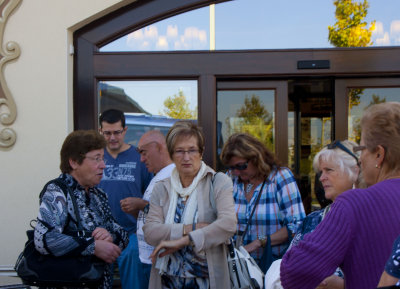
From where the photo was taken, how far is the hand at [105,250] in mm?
2357

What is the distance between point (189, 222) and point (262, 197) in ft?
2.62

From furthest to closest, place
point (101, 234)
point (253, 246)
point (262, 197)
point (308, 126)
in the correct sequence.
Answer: point (308, 126) < point (262, 197) < point (253, 246) < point (101, 234)

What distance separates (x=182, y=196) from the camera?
8.34 ft

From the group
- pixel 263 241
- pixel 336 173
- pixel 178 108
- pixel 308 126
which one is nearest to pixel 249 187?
pixel 263 241

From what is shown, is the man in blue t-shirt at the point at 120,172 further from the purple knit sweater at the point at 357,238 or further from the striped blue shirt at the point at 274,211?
the purple knit sweater at the point at 357,238

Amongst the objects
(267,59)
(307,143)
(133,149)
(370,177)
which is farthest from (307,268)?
(307,143)

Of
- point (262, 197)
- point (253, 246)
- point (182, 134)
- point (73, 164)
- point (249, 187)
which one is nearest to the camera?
point (73, 164)

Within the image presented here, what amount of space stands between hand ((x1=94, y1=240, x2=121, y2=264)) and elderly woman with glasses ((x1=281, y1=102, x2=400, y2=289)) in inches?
46.6

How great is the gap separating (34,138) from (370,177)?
130 inches

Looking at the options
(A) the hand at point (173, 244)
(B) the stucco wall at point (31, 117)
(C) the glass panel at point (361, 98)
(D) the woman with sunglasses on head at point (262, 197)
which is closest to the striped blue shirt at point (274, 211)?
(D) the woman with sunglasses on head at point (262, 197)

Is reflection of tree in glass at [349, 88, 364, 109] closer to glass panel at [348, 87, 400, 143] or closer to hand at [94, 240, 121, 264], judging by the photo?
glass panel at [348, 87, 400, 143]

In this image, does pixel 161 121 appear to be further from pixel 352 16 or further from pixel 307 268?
pixel 307 268

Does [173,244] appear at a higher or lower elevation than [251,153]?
lower

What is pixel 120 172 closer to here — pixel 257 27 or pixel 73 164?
pixel 73 164
